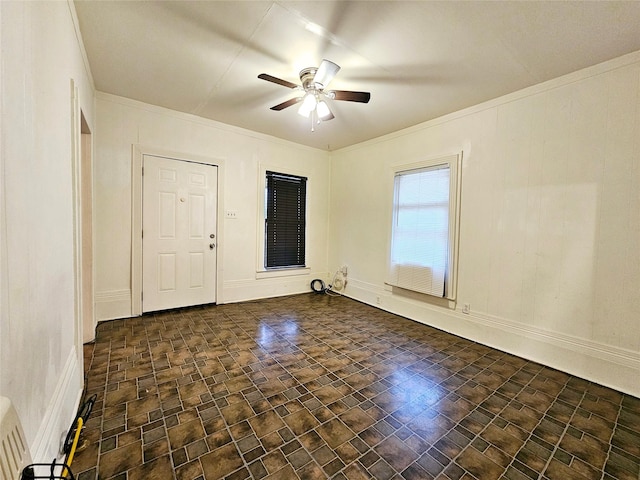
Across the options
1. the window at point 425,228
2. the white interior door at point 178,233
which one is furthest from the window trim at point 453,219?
the white interior door at point 178,233

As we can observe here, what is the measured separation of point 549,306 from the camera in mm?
2682

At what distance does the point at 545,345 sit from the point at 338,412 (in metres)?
2.21

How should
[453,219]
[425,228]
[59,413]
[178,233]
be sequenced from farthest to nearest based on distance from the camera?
1. [178,233]
2. [425,228]
3. [453,219]
4. [59,413]

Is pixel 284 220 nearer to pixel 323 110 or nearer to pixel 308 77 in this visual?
Answer: pixel 323 110

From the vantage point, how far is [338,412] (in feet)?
6.22

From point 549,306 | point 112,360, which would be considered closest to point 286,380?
point 112,360

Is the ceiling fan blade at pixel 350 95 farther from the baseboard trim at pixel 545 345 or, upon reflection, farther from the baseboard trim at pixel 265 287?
the baseboard trim at pixel 265 287

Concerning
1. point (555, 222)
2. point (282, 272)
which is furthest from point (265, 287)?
point (555, 222)

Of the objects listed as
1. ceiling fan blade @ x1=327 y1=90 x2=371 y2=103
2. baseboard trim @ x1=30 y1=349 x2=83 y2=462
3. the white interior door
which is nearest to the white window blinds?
ceiling fan blade @ x1=327 y1=90 x2=371 y2=103

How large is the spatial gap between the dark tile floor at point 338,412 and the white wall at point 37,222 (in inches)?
18.2

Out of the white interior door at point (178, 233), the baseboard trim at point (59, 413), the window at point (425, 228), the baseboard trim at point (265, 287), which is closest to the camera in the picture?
the baseboard trim at point (59, 413)

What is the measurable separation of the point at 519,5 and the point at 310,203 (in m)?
3.81

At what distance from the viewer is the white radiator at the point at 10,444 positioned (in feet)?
1.96

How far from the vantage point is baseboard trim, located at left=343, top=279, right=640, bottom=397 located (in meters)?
2.27
